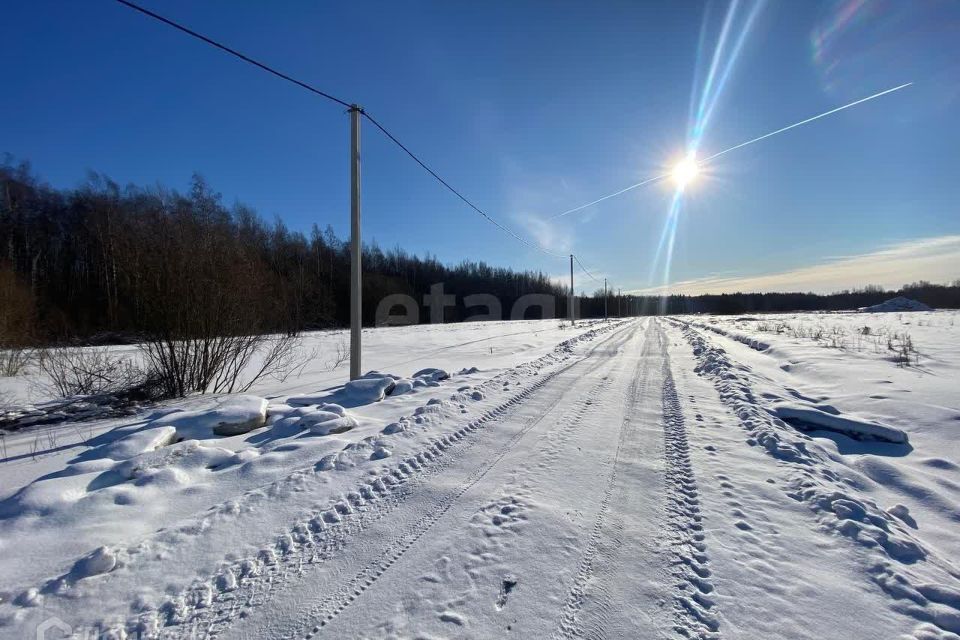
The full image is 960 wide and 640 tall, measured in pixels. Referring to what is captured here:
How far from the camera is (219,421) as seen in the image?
5.11 m

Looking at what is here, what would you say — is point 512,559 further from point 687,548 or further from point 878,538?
point 878,538

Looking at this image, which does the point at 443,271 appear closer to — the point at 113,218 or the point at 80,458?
the point at 113,218

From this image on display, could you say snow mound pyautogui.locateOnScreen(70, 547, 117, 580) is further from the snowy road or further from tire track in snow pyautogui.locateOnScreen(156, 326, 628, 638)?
the snowy road

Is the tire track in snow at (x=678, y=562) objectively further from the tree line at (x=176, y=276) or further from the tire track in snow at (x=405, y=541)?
the tree line at (x=176, y=276)

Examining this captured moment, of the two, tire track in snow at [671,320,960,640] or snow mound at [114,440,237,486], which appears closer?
tire track in snow at [671,320,960,640]

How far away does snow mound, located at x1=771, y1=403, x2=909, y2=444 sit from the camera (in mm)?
4496

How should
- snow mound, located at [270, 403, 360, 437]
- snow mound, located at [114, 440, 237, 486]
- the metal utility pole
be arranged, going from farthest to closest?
the metal utility pole
snow mound, located at [270, 403, 360, 437]
snow mound, located at [114, 440, 237, 486]

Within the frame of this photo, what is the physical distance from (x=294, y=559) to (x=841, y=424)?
20.3 feet

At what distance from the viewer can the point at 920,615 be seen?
1910 mm

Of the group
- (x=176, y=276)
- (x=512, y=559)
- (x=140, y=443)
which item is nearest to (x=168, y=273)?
(x=176, y=276)

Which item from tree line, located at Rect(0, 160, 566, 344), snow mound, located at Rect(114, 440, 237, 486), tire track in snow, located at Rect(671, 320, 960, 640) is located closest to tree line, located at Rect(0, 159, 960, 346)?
tree line, located at Rect(0, 160, 566, 344)

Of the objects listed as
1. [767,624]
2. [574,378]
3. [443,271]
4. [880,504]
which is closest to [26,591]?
[767,624]

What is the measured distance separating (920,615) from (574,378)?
628 cm

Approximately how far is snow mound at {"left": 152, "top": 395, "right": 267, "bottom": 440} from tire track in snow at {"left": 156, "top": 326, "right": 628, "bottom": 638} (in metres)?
2.74
